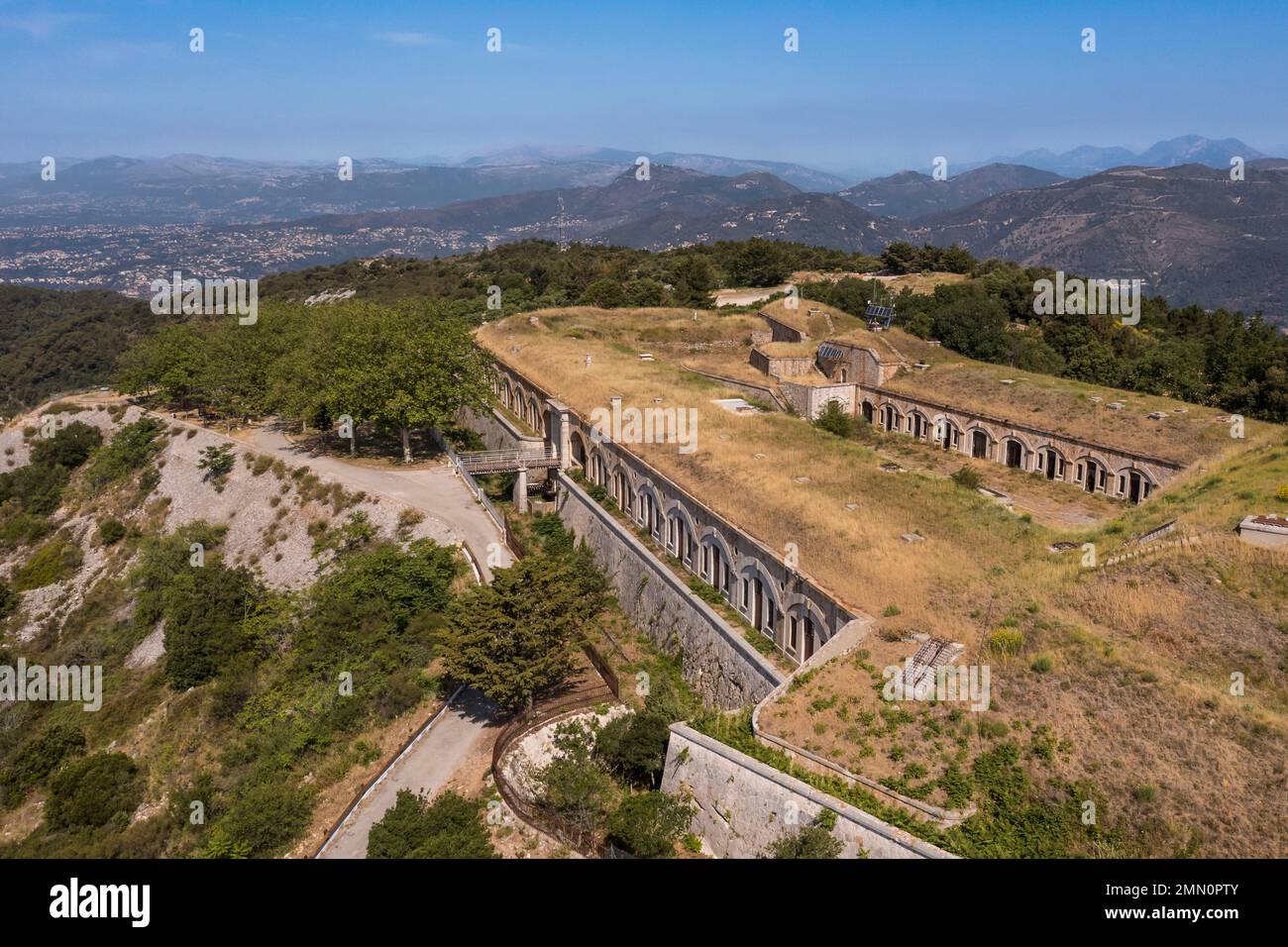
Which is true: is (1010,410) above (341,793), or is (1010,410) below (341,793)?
above

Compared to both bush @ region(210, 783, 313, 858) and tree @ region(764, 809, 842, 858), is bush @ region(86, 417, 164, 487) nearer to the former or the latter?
bush @ region(210, 783, 313, 858)

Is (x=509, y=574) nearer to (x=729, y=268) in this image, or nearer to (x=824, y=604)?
(x=824, y=604)

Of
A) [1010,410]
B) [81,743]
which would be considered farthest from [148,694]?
[1010,410]

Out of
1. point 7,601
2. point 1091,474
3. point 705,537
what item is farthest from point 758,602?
point 7,601

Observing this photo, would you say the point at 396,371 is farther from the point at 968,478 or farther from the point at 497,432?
the point at 968,478
